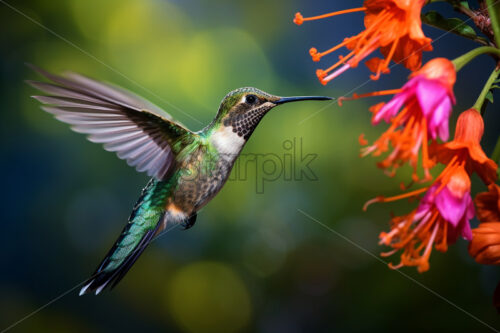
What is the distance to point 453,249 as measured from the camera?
6.10ft

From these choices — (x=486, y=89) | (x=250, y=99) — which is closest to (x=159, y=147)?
(x=250, y=99)

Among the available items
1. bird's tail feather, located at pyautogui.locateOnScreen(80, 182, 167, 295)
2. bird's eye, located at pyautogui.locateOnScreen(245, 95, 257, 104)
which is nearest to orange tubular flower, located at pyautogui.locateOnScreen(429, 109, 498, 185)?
bird's eye, located at pyautogui.locateOnScreen(245, 95, 257, 104)

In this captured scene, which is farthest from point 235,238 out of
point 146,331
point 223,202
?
point 146,331

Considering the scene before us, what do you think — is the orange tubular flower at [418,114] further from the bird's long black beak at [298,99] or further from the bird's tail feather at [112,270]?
the bird's tail feather at [112,270]

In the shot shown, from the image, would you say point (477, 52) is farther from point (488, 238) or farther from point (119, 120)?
point (119, 120)

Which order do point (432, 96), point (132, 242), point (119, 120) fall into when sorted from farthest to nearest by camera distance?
point (132, 242)
point (119, 120)
point (432, 96)

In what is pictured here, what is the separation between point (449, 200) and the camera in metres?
0.68

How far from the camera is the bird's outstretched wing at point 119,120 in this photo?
0.83m

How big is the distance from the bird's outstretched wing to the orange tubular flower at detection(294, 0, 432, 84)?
34cm

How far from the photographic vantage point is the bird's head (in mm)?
999

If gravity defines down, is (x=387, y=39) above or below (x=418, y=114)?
above

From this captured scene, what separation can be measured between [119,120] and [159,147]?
10 cm

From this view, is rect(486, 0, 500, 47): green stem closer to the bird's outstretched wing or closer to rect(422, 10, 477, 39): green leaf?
rect(422, 10, 477, 39): green leaf

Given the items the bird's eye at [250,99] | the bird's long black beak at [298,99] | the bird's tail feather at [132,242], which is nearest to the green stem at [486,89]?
the bird's long black beak at [298,99]
